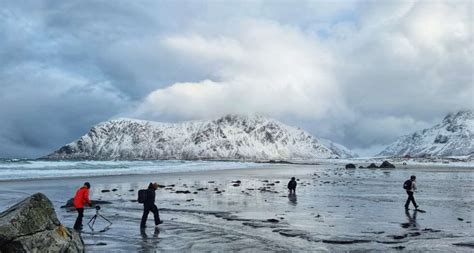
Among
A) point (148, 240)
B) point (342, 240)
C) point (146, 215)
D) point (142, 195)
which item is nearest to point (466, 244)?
point (342, 240)

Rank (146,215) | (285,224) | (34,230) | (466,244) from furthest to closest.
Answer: (285,224)
(146,215)
(466,244)
(34,230)

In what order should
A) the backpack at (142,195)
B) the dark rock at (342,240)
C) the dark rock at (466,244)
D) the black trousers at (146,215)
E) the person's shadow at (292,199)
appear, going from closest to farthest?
the dark rock at (466,244) → the dark rock at (342,240) → the black trousers at (146,215) → the backpack at (142,195) → the person's shadow at (292,199)

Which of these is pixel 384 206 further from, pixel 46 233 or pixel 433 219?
pixel 46 233

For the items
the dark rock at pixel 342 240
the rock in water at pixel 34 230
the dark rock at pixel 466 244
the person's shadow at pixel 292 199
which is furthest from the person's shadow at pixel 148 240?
the person's shadow at pixel 292 199

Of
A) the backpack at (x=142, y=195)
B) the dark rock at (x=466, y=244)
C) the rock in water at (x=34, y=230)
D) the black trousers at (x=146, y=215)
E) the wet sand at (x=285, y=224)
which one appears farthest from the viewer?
the backpack at (x=142, y=195)

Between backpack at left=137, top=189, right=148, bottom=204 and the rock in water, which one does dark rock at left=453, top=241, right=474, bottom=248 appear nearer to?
backpack at left=137, top=189, right=148, bottom=204

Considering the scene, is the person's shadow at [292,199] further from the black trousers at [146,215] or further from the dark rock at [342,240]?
the dark rock at [342,240]

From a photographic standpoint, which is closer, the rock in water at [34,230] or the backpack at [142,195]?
the rock in water at [34,230]

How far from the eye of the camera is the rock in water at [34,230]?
1315 cm

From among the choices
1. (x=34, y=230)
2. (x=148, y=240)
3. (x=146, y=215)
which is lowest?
(x=148, y=240)

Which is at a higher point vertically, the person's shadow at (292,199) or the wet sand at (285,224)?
the person's shadow at (292,199)

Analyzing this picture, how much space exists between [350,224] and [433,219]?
501cm

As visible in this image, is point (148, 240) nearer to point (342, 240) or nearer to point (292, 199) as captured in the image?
point (342, 240)

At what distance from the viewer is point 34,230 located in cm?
1380
